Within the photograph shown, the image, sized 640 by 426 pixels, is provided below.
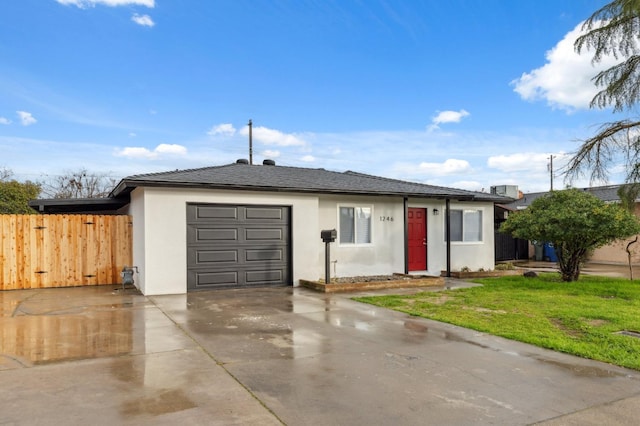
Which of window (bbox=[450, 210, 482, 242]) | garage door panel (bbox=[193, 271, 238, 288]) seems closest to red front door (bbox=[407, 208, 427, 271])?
window (bbox=[450, 210, 482, 242])

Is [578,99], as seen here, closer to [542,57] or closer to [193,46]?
[542,57]

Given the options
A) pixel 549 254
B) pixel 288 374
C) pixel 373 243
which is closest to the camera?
pixel 288 374

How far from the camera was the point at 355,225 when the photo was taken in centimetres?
1193

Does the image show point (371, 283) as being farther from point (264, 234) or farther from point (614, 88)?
point (614, 88)

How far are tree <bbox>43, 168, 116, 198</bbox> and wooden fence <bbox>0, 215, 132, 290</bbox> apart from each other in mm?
17426

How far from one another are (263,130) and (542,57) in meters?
20.8

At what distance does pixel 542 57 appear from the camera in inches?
527

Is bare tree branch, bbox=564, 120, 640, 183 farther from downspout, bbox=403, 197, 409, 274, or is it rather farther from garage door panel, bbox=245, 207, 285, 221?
garage door panel, bbox=245, 207, 285, 221

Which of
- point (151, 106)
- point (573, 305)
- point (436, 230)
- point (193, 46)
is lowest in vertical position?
point (573, 305)

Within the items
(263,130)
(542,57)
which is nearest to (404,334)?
(542,57)

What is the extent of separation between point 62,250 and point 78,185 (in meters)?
19.0

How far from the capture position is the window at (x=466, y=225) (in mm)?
13609

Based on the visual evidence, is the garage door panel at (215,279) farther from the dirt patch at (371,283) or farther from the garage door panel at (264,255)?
the dirt patch at (371,283)

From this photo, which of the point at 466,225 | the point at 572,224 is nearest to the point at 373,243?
the point at 466,225
